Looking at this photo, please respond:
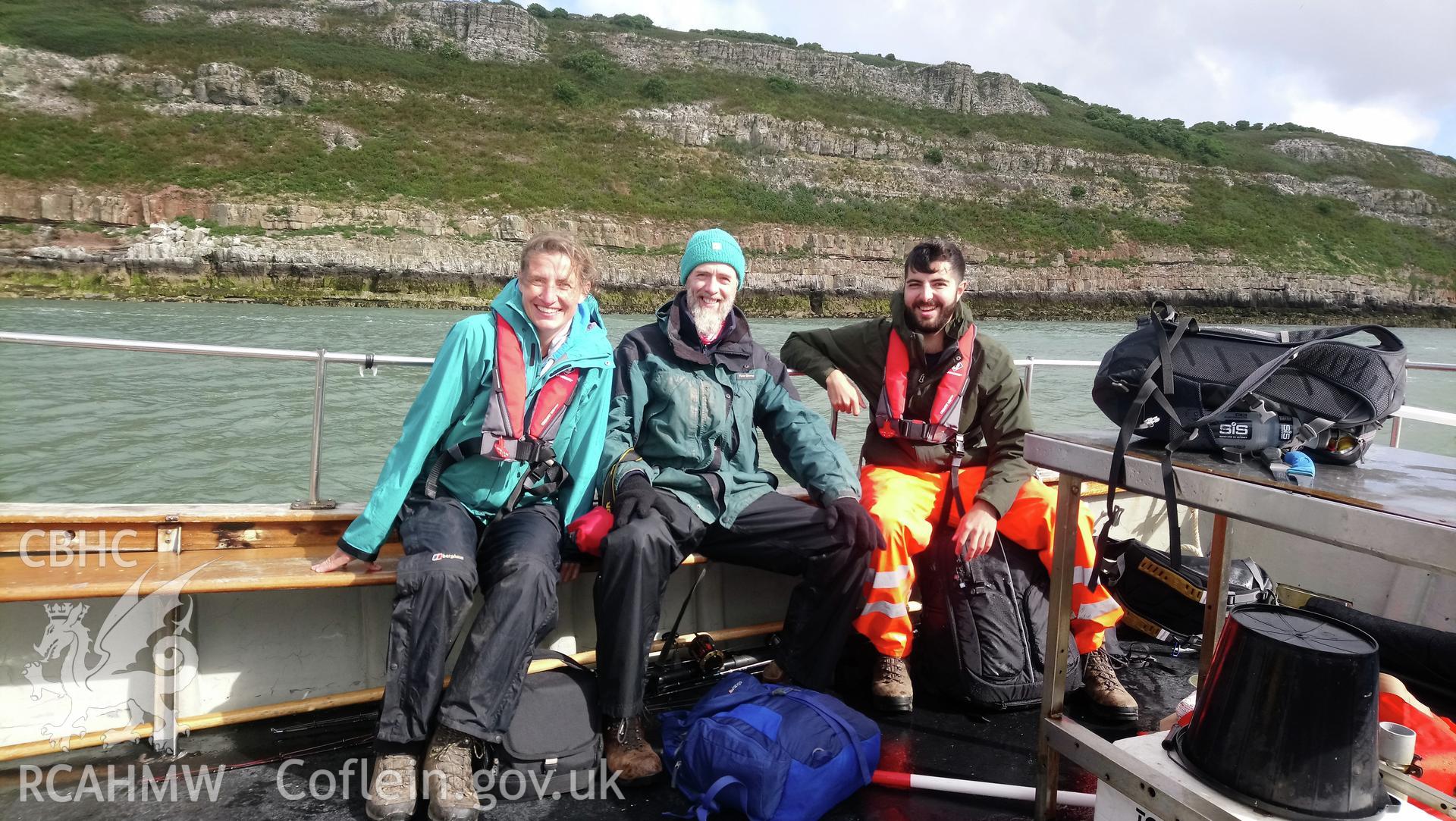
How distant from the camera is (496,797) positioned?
2.15 m

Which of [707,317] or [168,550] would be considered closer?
[168,550]

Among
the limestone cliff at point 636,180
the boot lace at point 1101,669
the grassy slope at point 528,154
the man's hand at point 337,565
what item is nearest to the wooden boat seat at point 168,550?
the man's hand at point 337,565

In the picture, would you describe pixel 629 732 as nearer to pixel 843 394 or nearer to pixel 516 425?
pixel 516 425

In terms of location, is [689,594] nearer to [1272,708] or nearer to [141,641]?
[141,641]

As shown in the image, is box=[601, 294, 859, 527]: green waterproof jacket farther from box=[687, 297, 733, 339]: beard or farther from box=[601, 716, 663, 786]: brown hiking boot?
box=[601, 716, 663, 786]: brown hiking boot

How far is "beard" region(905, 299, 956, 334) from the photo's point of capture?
296cm

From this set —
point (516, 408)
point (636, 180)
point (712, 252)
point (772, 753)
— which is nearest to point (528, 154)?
point (636, 180)

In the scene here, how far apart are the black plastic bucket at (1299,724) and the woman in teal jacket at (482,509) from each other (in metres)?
1.60

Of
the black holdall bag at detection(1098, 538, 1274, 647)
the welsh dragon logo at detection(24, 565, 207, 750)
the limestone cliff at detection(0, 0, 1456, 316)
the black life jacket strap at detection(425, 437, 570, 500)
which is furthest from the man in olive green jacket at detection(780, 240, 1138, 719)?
the limestone cliff at detection(0, 0, 1456, 316)

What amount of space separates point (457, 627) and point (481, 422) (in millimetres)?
635

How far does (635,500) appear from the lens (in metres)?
2.43

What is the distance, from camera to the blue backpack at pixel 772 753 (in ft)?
6.60

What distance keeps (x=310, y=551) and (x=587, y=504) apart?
2.90 feet

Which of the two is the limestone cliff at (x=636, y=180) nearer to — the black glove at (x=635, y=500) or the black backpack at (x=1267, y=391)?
the black glove at (x=635, y=500)
